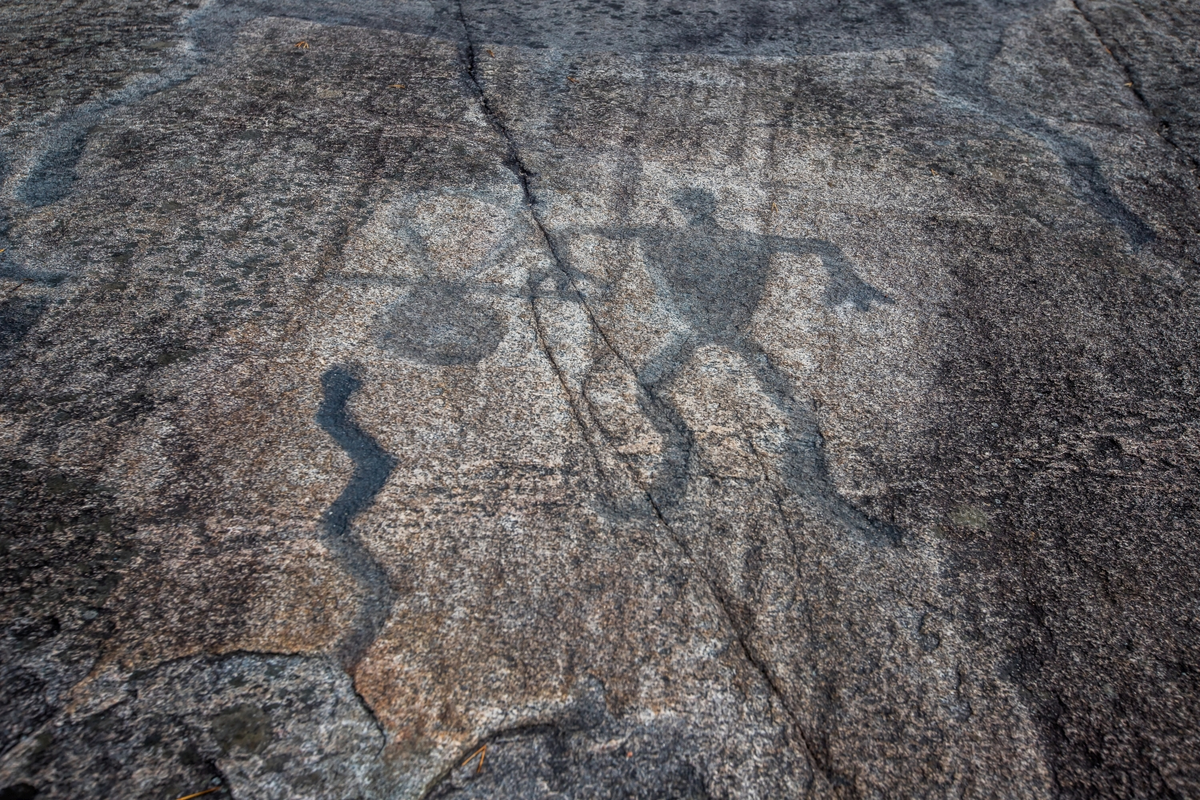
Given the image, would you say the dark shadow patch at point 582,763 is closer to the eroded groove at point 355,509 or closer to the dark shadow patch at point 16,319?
the eroded groove at point 355,509

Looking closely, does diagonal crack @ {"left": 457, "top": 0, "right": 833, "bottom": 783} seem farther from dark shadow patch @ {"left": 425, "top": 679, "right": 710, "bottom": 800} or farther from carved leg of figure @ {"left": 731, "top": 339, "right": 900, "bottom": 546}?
carved leg of figure @ {"left": 731, "top": 339, "right": 900, "bottom": 546}

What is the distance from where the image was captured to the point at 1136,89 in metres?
3.47

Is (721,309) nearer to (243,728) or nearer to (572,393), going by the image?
(572,393)

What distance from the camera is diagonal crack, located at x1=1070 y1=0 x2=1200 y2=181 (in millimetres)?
3084

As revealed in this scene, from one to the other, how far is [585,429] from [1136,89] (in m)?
3.17

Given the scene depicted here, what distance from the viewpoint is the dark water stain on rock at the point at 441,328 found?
2.10 m

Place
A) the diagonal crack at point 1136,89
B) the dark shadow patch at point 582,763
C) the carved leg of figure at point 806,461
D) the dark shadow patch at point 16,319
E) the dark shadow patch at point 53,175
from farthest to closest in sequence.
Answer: the diagonal crack at point 1136,89 → the dark shadow patch at point 53,175 → the dark shadow patch at point 16,319 → the carved leg of figure at point 806,461 → the dark shadow patch at point 582,763

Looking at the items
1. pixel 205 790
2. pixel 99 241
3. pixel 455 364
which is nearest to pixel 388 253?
pixel 455 364

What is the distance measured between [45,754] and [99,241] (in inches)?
63.0

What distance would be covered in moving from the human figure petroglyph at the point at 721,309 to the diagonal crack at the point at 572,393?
0.12 feet

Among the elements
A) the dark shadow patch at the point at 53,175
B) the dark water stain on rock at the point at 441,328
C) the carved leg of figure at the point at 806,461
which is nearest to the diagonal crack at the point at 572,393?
the dark water stain on rock at the point at 441,328

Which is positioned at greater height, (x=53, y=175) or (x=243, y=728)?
(x=53, y=175)

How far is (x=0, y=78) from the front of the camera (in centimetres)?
311

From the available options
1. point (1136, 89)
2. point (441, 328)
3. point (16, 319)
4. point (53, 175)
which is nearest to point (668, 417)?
point (441, 328)
